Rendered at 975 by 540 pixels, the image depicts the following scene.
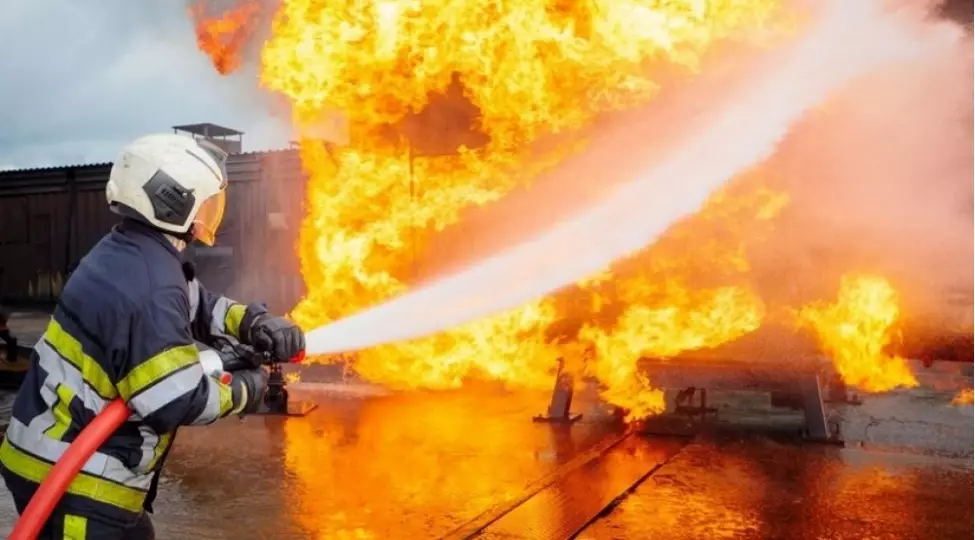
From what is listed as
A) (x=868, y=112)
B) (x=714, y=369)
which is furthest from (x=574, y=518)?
(x=868, y=112)

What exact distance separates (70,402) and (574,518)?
292cm

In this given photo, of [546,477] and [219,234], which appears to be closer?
[546,477]

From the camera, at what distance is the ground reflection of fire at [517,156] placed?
632 cm

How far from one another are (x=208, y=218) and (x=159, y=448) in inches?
30.2

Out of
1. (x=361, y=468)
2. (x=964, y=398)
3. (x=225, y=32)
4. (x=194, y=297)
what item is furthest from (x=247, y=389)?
(x=964, y=398)

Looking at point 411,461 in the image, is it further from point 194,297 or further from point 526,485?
point 194,297

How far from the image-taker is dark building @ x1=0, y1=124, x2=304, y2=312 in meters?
14.6

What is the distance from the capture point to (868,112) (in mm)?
6457

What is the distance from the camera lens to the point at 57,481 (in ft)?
7.39

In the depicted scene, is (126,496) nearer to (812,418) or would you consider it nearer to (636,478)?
(636,478)

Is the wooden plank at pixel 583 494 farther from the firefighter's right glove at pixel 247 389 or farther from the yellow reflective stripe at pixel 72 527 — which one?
the yellow reflective stripe at pixel 72 527

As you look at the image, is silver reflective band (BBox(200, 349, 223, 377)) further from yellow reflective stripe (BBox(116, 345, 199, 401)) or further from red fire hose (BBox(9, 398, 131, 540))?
red fire hose (BBox(9, 398, 131, 540))

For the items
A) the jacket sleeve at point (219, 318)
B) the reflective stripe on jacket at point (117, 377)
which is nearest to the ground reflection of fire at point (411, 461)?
the jacket sleeve at point (219, 318)

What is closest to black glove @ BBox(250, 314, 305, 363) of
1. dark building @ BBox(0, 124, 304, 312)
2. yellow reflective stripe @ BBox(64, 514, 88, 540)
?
yellow reflective stripe @ BBox(64, 514, 88, 540)
